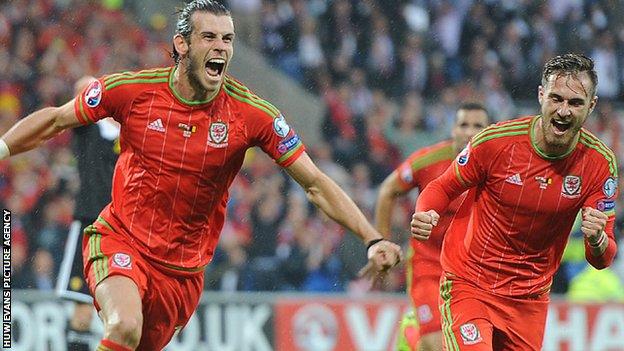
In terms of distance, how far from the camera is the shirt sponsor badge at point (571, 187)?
6.46 meters

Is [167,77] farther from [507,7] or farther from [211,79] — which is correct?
[507,7]

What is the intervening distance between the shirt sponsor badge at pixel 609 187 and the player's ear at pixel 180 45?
2.21 meters

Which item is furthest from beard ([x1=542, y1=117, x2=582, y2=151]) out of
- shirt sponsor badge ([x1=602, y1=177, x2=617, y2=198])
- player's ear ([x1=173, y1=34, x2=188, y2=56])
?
player's ear ([x1=173, y1=34, x2=188, y2=56])

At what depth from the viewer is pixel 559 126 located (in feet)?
20.6

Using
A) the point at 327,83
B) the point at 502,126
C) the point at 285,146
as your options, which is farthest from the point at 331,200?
the point at 327,83

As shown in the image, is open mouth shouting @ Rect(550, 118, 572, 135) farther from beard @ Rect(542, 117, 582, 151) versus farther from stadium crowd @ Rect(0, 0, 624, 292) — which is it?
stadium crowd @ Rect(0, 0, 624, 292)

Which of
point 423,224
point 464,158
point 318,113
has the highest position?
point 318,113

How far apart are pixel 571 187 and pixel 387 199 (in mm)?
2160

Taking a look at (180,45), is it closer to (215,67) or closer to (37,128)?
(215,67)

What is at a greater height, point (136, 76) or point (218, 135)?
point (136, 76)

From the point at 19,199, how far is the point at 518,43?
8.15m

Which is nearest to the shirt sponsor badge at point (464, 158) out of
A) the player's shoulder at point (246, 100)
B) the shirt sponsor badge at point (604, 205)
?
the shirt sponsor badge at point (604, 205)

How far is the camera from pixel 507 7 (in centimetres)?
1848

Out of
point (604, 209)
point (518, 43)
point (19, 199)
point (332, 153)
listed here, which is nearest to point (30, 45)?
point (19, 199)
